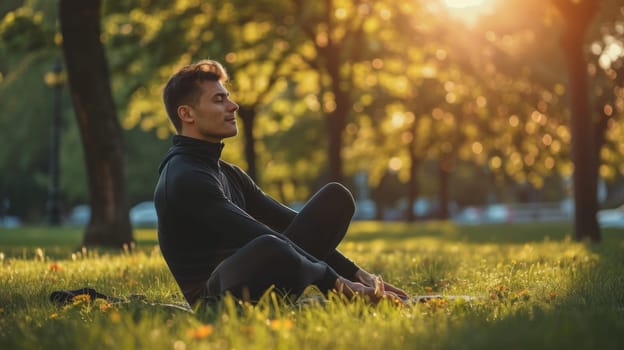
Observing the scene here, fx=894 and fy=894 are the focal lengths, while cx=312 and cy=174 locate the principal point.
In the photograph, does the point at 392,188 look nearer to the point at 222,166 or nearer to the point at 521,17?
the point at 521,17

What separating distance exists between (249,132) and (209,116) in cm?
2252

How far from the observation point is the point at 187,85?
552 cm

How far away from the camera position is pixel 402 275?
324 inches

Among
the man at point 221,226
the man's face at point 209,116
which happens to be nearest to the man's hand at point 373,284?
the man at point 221,226

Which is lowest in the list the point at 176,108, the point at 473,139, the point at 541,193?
the point at 541,193

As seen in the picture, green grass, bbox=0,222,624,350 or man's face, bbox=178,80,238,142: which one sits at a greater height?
man's face, bbox=178,80,238,142

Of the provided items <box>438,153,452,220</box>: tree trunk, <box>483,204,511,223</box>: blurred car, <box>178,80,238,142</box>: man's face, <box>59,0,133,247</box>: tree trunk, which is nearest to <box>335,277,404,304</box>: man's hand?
<box>178,80,238,142</box>: man's face

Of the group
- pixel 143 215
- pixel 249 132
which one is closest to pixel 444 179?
pixel 249 132

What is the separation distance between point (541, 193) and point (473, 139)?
4053 centimetres

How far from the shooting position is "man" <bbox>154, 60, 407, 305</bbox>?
16.1 feet

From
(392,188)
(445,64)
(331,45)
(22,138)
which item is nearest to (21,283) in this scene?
(331,45)

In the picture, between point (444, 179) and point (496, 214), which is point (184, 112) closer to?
point (444, 179)

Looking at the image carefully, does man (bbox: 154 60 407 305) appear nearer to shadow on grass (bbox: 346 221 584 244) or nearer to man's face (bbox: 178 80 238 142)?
man's face (bbox: 178 80 238 142)

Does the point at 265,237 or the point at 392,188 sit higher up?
the point at 265,237
